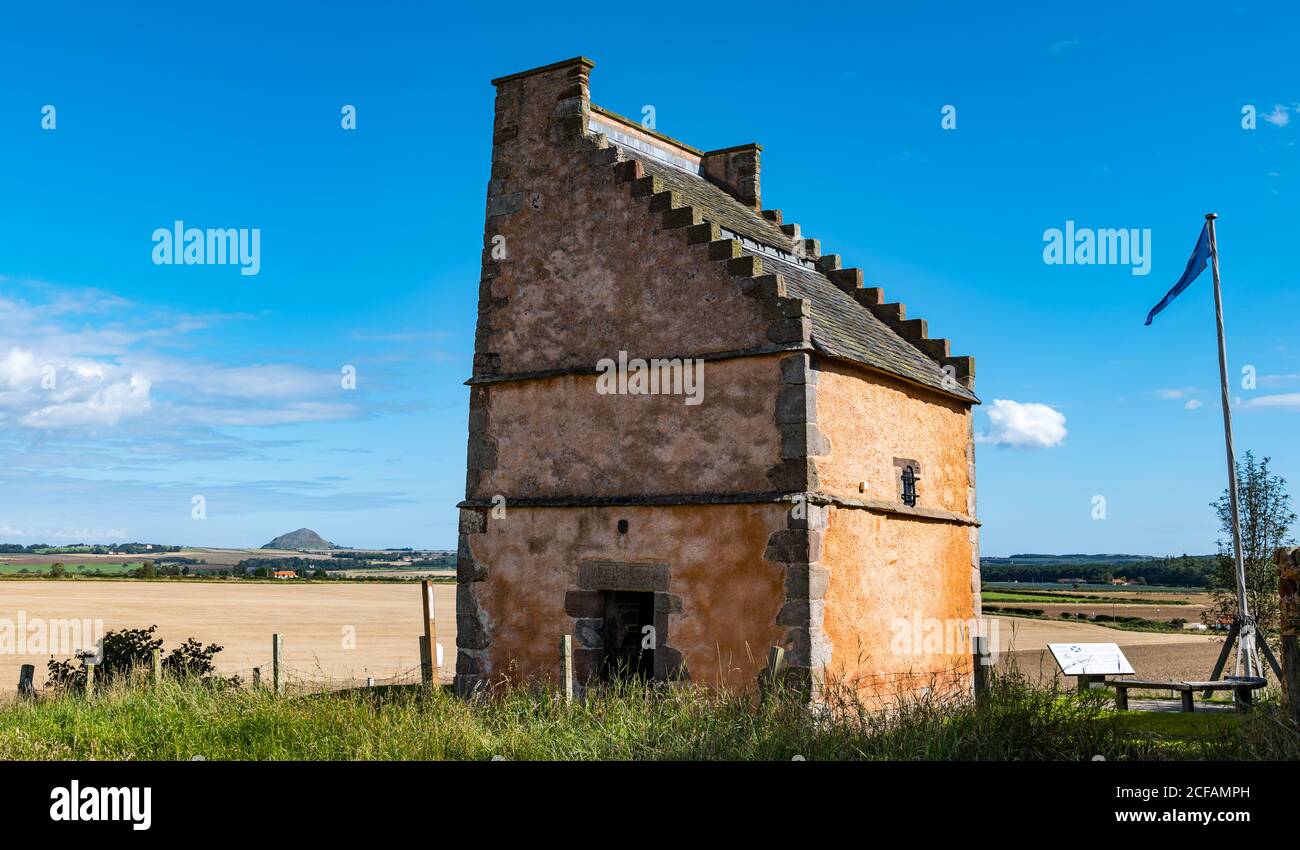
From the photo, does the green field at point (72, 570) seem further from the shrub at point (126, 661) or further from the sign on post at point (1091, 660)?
the sign on post at point (1091, 660)

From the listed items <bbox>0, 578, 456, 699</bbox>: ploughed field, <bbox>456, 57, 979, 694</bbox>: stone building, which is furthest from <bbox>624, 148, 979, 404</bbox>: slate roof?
<bbox>0, 578, 456, 699</bbox>: ploughed field

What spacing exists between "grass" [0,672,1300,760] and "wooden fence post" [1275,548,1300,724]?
240mm

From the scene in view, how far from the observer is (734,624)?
13.4m

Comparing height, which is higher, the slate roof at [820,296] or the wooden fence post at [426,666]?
the slate roof at [820,296]

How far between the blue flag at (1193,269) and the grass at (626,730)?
424 inches

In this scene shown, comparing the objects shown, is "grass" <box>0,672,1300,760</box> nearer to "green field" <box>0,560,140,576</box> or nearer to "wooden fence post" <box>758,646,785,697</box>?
"wooden fence post" <box>758,646,785,697</box>

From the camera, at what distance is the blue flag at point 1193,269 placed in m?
19.9

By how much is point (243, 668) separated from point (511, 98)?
18800 mm

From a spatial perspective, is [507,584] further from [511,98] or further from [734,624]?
[511,98]

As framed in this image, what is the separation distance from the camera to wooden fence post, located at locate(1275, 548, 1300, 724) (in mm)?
9453

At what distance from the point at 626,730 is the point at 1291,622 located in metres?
6.03

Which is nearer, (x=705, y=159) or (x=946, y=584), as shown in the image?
(x=946, y=584)

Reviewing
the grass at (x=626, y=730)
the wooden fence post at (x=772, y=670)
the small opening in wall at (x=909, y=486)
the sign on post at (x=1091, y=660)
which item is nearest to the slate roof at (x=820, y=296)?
the small opening in wall at (x=909, y=486)
